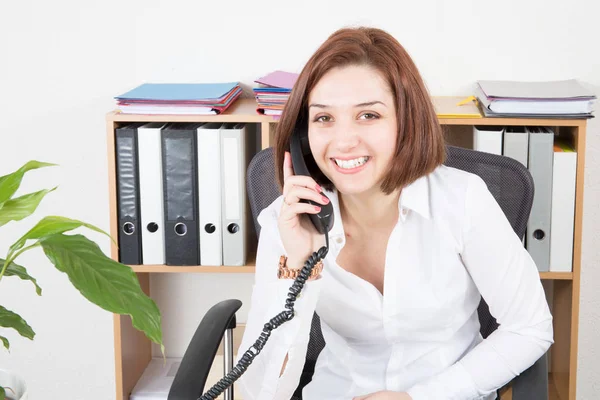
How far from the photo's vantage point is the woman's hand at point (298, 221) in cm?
149

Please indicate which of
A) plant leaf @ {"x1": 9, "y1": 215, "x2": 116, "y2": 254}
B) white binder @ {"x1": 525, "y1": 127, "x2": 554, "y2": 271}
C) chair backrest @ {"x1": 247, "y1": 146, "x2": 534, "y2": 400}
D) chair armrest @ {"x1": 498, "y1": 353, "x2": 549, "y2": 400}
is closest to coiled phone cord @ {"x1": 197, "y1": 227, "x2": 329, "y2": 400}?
chair backrest @ {"x1": 247, "y1": 146, "x2": 534, "y2": 400}

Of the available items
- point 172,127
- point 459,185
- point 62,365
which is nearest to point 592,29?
point 459,185

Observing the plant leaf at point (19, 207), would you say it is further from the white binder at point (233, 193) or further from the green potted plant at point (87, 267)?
the white binder at point (233, 193)

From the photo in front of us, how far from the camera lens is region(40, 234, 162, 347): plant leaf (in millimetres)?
960

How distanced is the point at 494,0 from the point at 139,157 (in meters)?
1.05

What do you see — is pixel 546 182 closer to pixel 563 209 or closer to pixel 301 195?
pixel 563 209

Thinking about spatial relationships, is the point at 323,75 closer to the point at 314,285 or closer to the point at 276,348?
the point at 314,285

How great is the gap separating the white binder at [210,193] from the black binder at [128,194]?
0.16 metres

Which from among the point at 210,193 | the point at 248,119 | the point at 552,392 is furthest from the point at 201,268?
the point at 552,392

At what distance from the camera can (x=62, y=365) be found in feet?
8.81

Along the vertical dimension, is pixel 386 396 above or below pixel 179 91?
below

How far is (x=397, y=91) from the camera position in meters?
1.50

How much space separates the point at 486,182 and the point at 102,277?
906 millimetres

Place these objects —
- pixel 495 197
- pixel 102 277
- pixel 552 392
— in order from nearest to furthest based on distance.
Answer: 1. pixel 102 277
2. pixel 495 197
3. pixel 552 392
